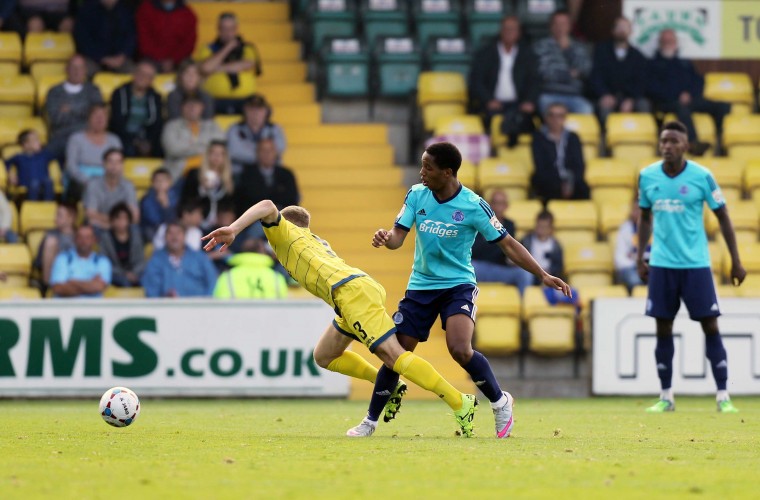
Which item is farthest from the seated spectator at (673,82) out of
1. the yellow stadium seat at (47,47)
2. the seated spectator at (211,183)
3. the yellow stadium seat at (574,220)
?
the yellow stadium seat at (47,47)

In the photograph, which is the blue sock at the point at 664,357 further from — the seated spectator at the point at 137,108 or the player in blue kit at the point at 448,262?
the seated spectator at the point at 137,108

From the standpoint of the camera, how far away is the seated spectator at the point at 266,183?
57.0 ft

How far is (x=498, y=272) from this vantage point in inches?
667

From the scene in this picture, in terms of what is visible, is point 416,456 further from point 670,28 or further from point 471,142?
point 670,28

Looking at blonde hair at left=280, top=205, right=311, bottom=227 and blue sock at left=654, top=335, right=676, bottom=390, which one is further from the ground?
blonde hair at left=280, top=205, right=311, bottom=227

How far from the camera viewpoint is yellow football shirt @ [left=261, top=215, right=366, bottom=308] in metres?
9.62

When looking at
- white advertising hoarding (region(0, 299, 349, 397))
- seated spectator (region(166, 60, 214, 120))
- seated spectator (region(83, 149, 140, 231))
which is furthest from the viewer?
seated spectator (region(166, 60, 214, 120))

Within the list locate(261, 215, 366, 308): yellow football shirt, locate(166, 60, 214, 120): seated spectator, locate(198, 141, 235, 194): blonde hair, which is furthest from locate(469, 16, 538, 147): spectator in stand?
Result: locate(261, 215, 366, 308): yellow football shirt

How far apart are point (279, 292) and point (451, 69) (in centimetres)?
540

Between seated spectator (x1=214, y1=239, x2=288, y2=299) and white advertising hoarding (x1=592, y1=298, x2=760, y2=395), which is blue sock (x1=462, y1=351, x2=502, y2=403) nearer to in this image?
white advertising hoarding (x1=592, y1=298, x2=760, y2=395)

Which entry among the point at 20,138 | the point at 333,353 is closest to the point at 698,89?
the point at 20,138

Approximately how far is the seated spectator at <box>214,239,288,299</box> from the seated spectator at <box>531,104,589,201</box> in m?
3.76

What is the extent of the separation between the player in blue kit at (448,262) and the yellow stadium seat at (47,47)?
11.2 m

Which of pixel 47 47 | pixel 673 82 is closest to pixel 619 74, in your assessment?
pixel 673 82
